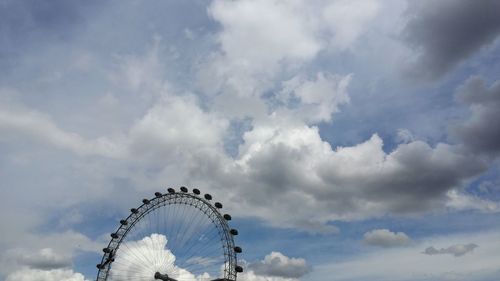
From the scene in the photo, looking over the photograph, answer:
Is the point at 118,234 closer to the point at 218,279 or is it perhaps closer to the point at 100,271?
the point at 100,271

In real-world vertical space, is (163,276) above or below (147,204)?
below

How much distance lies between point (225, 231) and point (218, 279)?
32.3 feet

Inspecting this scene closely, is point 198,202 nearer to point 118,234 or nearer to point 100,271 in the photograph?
point 118,234

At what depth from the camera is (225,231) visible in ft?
279

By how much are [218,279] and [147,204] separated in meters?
19.7

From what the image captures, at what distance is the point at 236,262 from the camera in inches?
3275

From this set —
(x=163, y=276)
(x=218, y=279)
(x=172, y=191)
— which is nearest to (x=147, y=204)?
(x=172, y=191)

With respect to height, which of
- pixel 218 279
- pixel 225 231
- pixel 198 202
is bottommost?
pixel 218 279

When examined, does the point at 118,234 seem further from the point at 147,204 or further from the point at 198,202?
the point at 198,202

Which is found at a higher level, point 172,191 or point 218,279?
point 172,191

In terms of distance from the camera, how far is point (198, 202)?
285 ft

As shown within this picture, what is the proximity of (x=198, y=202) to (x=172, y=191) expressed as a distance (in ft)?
17.9

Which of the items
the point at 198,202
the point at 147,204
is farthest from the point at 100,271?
the point at 198,202

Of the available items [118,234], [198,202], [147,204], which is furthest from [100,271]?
[198,202]
